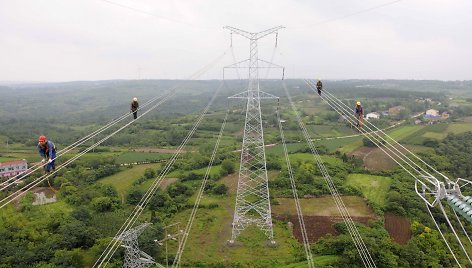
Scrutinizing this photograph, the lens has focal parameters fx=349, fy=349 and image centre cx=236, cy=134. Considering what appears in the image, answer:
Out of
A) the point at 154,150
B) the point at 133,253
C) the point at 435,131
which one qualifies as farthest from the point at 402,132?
the point at 133,253

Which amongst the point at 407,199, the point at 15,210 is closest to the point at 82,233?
the point at 15,210

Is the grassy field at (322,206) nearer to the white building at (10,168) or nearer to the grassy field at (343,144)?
the grassy field at (343,144)

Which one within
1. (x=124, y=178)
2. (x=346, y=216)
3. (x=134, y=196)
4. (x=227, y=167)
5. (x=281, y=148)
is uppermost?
(x=227, y=167)

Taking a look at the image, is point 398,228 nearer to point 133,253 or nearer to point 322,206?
point 322,206

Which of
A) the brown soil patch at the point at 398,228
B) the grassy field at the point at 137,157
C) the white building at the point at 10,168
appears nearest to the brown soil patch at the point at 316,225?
the brown soil patch at the point at 398,228

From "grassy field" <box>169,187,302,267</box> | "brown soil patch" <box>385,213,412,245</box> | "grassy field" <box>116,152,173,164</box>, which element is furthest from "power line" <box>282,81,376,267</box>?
"grassy field" <box>116,152,173,164</box>

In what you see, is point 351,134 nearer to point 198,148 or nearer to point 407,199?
point 198,148

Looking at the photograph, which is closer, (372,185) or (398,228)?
(398,228)
